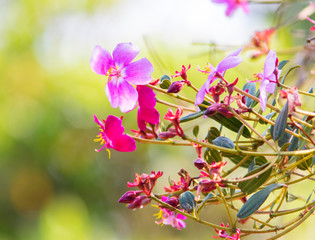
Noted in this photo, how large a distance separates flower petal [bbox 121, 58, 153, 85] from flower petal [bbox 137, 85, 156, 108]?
0.01 m

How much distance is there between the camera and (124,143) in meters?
0.49

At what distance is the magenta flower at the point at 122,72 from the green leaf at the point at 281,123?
12cm

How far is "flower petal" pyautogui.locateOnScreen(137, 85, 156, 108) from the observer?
1.53ft

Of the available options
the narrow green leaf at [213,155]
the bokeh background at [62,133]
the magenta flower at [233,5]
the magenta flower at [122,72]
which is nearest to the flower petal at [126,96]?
the magenta flower at [122,72]

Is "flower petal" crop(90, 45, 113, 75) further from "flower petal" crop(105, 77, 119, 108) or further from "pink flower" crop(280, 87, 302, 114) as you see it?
"pink flower" crop(280, 87, 302, 114)

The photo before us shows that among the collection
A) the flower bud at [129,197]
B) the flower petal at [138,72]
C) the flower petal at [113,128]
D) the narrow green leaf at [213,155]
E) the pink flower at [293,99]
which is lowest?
the flower bud at [129,197]

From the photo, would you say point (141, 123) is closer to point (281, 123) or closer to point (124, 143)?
point (124, 143)

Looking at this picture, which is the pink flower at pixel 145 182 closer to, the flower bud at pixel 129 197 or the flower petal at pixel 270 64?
the flower bud at pixel 129 197

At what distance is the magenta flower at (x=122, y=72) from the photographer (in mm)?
457

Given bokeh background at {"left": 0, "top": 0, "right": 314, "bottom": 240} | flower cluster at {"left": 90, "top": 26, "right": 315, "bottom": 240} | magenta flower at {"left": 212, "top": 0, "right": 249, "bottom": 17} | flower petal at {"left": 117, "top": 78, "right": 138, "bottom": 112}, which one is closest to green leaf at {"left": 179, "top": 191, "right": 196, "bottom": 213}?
→ flower cluster at {"left": 90, "top": 26, "right": 315, "bottom": 240}

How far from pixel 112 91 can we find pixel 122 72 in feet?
0.07

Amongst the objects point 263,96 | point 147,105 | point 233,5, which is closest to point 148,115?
point 147,105

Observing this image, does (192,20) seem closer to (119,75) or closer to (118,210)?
(119,75)

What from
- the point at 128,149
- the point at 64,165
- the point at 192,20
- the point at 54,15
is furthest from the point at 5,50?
the point at 128,149
